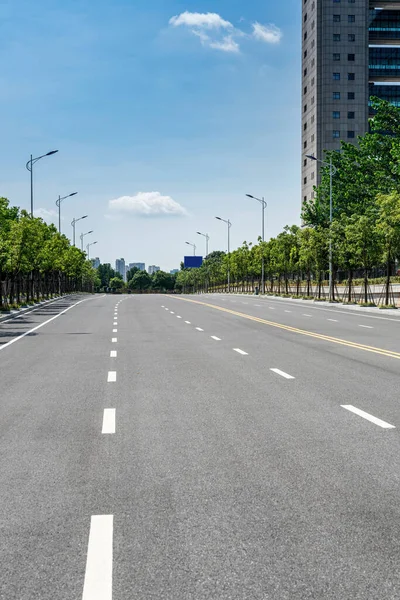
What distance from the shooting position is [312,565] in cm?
390

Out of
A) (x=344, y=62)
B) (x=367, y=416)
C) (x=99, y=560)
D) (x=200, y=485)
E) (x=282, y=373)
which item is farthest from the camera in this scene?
(x=344, y=62)

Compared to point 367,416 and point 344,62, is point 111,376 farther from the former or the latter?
point 344,62

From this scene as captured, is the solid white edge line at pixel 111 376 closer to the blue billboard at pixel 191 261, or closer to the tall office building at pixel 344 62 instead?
the tall office building at pixel 344 62

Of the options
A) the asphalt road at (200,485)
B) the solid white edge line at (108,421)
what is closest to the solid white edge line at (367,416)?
the asphalt road at (200,485)

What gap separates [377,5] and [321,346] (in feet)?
372

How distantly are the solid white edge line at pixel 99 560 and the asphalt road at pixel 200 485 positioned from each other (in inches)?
0.5

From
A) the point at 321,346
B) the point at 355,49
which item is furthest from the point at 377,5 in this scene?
the point at 321,346

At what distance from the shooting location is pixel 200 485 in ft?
18.0

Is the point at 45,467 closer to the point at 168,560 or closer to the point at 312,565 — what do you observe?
the point at 168,560

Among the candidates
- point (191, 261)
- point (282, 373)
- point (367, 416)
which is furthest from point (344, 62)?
point (367, 416)

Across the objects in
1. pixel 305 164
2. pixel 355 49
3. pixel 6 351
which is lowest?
pixel 6 351

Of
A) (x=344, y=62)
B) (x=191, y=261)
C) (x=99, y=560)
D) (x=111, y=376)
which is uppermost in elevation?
(x=344, y=62)

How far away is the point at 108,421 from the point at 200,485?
114 inches

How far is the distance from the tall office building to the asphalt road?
358ft
